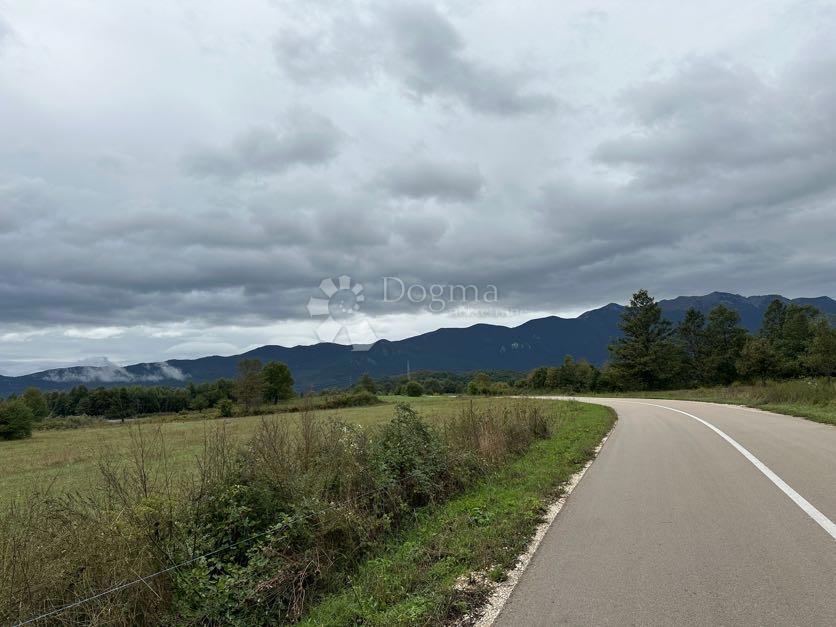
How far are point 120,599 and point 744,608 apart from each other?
584 cm

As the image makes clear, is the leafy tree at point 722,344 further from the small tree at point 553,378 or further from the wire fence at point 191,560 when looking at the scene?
the wire fence at point 191,560

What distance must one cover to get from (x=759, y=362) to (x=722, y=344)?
925 inches

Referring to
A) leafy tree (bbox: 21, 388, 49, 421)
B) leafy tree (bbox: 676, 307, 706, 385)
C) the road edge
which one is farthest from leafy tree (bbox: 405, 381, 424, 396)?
the road edge

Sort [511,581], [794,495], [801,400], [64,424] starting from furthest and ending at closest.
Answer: [64,424], [801,400], [794,495], [511,581]

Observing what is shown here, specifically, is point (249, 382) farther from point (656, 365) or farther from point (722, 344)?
point (722, 344)

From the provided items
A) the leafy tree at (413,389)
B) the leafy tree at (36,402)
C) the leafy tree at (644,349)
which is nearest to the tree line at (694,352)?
the leafy tree at (644,349)

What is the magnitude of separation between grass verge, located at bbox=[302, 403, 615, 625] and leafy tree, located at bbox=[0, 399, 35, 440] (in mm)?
64354

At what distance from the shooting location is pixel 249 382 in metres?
101

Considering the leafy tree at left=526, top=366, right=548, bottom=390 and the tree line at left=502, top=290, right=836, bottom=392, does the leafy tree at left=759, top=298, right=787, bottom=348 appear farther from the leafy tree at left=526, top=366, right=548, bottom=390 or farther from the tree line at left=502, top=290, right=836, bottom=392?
the leafy tree at left=526, top=366, right=548, bottom=390

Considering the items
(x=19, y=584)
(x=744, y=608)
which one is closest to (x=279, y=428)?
(x=19, y=584)

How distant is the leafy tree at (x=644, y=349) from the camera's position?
78.8 m

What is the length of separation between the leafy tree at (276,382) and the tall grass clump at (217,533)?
101 meters

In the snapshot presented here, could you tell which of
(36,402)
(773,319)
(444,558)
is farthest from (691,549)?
(36,402)

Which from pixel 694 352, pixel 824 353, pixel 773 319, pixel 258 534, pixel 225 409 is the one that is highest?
pixel 773 319
